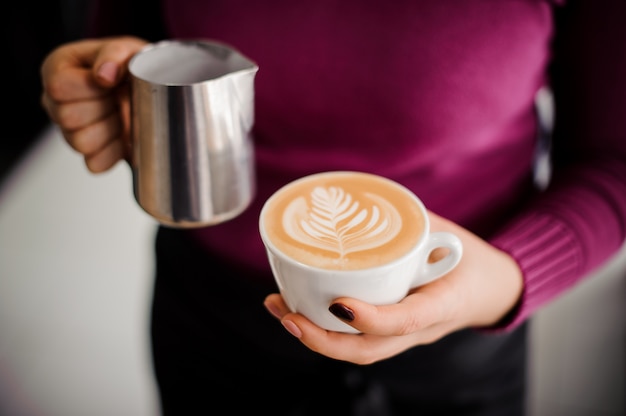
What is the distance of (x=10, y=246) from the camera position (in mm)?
1855

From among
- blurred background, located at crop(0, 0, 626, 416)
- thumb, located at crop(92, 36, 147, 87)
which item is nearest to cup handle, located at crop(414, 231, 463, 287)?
thumb, located at crop(92, 36, 147, 87)

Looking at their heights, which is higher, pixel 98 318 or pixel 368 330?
pixel 368 330

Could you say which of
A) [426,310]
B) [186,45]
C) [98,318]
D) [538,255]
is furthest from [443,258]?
[98,318]

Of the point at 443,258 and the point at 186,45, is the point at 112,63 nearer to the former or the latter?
the point at 186,45

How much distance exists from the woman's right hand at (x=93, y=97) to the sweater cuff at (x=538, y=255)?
1.34 feet

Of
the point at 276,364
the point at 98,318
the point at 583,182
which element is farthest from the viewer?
the point at 98,318

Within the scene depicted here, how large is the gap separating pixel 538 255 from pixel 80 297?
151cm

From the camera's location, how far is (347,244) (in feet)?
1.40

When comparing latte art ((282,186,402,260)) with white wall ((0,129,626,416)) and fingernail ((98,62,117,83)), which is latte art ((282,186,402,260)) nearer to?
fingernail ((98,62,117,83))

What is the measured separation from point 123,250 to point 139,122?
144cm

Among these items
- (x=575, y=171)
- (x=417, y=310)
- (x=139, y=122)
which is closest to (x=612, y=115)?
(x=575, y=171)

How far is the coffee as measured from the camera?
0.42 metres

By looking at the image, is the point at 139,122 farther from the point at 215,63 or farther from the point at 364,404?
the point at 364,404

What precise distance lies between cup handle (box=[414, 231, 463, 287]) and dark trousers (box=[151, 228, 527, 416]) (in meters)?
0.23
